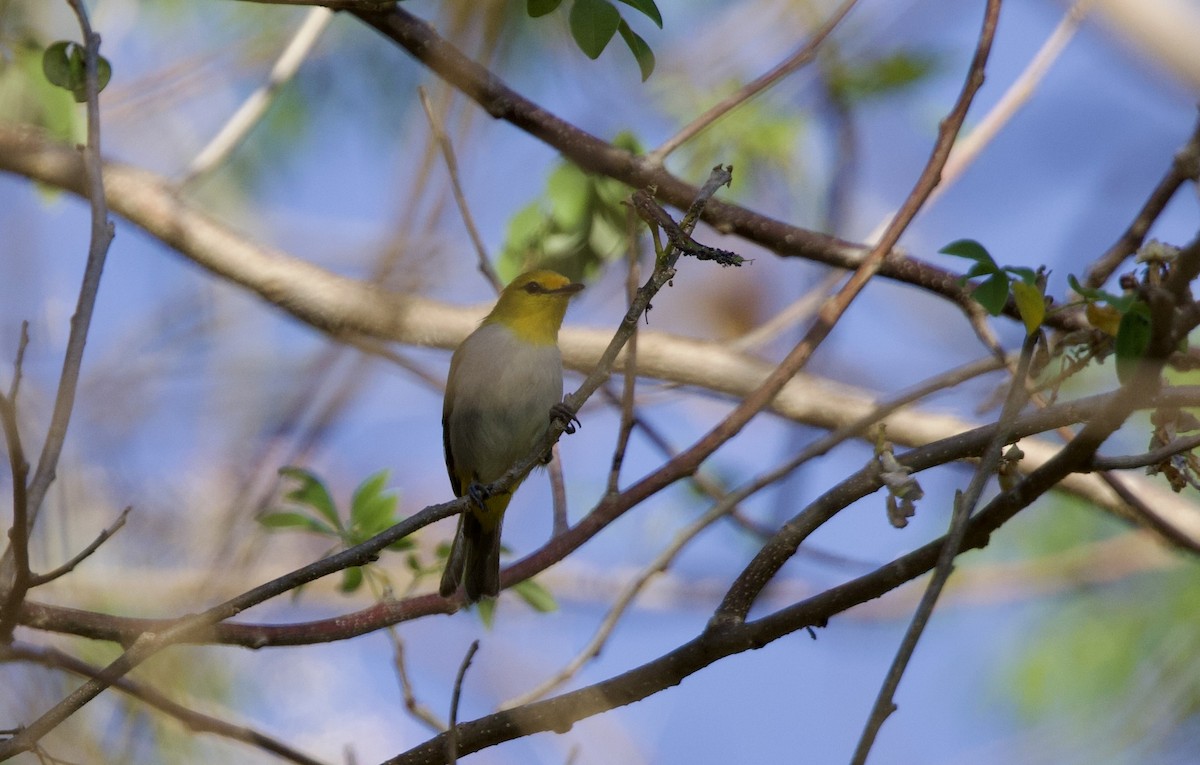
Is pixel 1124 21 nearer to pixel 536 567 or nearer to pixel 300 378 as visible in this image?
pixel 536 567

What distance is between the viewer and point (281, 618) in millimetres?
3736

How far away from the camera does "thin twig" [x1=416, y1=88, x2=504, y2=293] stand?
278cm

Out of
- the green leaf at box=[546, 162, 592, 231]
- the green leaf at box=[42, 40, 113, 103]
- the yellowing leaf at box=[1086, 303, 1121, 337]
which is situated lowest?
the yellowing leaf at box=[1086, 303, 1121, 337]

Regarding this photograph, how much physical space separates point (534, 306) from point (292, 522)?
4.68ft

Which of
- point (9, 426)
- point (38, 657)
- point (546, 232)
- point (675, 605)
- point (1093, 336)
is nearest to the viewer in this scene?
point (9, 426)

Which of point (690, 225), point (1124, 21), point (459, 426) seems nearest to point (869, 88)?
point (1124, 21)

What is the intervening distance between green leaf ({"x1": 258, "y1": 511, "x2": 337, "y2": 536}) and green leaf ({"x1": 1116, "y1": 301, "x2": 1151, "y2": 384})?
2260mm

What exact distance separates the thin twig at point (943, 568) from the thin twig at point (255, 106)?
302 centimetres

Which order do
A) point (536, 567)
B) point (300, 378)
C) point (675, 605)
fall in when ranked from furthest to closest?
point (675, 605) < point (536, 567) < point (300, 378)

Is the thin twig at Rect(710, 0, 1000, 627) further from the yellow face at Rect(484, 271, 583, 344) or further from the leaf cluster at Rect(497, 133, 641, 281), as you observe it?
the yellow face at Rect(484, 271, 583, 344)

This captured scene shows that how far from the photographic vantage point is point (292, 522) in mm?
3307

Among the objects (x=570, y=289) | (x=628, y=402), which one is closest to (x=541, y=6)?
(x=628, y=402)

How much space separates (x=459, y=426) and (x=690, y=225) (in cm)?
266

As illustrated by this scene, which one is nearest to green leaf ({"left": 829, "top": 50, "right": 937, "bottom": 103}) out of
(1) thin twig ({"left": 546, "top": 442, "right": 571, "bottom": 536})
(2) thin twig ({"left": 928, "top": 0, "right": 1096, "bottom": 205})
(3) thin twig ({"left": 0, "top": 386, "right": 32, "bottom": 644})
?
(2) thin twig ({"left": 928, "top": 0, "right": 1096, "bottom": 205})
